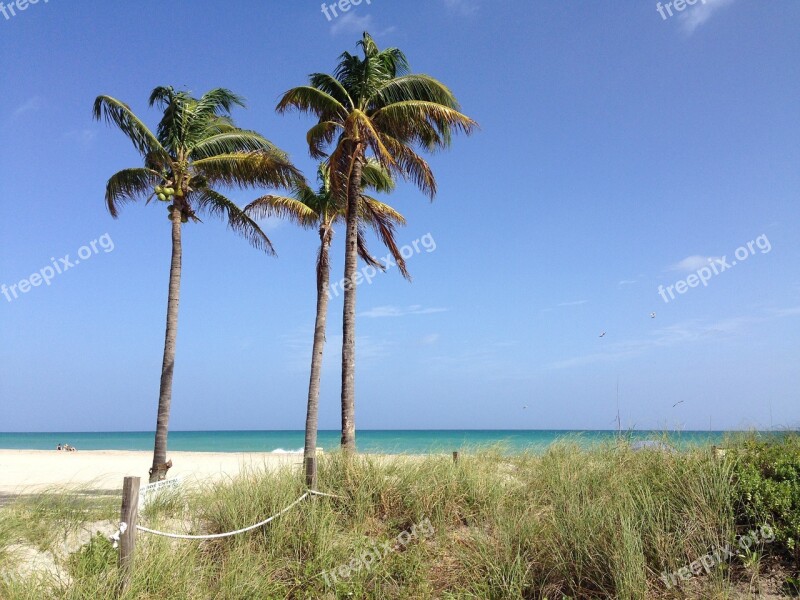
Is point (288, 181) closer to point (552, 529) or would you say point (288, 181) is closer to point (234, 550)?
point (234, 550)

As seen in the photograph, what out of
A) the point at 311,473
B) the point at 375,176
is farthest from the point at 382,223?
the point at 311,473

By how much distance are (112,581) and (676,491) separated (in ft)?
20.4

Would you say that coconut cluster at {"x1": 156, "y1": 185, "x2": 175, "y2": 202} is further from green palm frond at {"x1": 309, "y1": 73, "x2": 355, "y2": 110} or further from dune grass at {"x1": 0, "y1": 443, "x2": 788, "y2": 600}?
dune grass at {"x1": 0, "y1": 443, "x2": 788, "y2": 600}

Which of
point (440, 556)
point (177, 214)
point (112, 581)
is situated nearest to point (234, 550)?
point (112, 581)

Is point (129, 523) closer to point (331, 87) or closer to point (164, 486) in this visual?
point (164, 486)

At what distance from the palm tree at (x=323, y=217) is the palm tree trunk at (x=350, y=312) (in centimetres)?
170

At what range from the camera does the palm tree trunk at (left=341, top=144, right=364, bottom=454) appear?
13547 mm

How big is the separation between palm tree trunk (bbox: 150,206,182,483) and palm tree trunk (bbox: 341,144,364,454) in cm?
386

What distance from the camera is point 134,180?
14.0 metres

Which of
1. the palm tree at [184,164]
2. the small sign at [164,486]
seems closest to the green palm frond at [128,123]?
the palm tree at [184,164]

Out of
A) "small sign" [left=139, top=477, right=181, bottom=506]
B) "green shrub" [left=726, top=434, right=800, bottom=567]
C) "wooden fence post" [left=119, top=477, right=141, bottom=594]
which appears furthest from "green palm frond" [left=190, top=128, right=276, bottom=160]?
"green shrub" [left=726, top=434, right=800, bottom=567]

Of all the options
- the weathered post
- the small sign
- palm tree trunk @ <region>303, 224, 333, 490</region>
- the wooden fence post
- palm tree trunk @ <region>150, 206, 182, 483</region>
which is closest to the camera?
the wooden fence post

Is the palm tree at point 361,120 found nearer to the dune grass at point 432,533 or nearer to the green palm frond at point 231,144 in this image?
the green palm frond at point 231,144

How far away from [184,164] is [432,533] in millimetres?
10207
